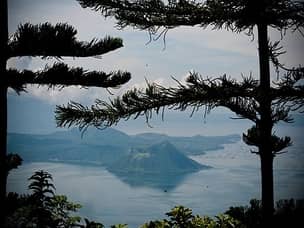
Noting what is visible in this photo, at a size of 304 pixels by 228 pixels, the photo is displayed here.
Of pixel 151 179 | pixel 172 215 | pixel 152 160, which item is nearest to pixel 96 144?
pixel 151 179

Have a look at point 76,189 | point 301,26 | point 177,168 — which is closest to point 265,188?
point 301,26

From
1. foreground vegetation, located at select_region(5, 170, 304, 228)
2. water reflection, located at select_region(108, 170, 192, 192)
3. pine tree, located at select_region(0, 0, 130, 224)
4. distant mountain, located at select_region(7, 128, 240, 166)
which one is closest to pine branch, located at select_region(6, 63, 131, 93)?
pine tree, located at select_region(0, 0, 130, 224)

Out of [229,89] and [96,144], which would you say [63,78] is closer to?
[229,89]

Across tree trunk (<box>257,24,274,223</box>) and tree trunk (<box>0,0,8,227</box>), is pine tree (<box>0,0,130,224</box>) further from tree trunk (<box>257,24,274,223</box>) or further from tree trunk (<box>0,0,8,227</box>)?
tree trunk (<box>257,24,274,223</box>)

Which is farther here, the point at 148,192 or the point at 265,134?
the point at 148,192

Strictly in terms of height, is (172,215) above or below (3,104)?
below
